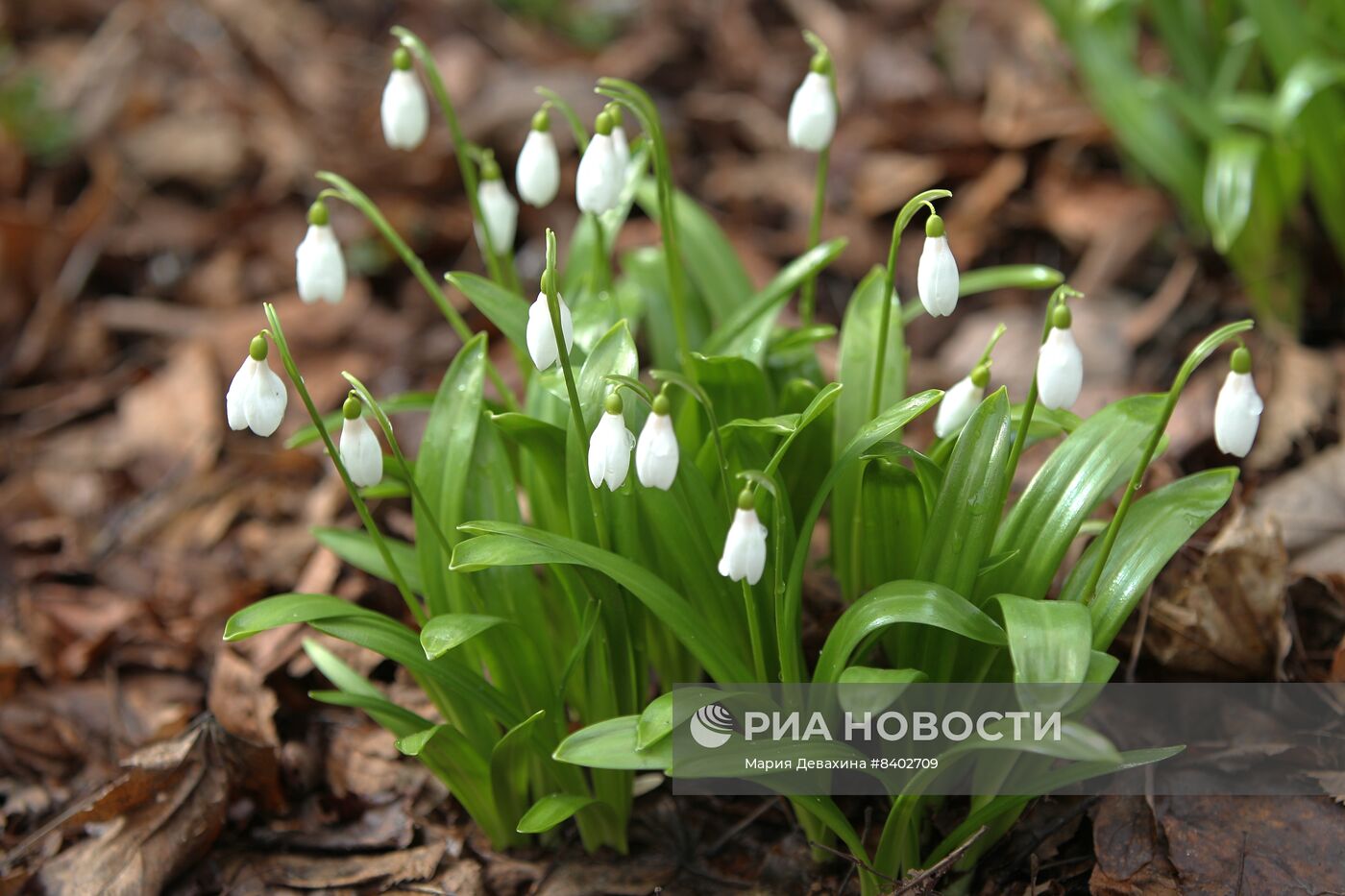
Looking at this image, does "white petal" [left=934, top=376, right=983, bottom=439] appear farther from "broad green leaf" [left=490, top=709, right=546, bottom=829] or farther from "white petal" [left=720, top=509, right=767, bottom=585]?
"broad green leaf" [left=490, top=709, right=546, bottom=829]

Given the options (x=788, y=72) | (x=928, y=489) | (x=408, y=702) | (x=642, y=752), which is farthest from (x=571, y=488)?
(x=788, y=72)

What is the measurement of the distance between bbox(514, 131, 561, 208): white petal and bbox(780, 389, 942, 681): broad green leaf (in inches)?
35.3

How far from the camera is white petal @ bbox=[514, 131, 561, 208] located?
8.11 ft

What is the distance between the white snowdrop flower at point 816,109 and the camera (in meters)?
2.45

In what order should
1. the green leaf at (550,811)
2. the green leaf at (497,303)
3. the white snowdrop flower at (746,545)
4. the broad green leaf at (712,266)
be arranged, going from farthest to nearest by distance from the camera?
the broad green leaf at (712,266) < the green leaf at (497,303) < the green leaf at (550,811) < the white snowdrop flower at (746,545)

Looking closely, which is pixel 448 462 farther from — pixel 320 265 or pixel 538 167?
pixel 538 167

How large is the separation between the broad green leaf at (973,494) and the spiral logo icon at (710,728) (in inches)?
18.6

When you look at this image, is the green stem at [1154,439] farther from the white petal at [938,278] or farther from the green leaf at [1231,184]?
the green leaf at [1231,184]

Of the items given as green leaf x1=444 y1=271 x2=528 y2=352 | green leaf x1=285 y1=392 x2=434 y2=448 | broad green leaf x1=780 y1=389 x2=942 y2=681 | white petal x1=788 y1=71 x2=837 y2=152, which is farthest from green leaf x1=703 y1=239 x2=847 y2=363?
green leaf x1=285 y1=392 x2=434 y2=448

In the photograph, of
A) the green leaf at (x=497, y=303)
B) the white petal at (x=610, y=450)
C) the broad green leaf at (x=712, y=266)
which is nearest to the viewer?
the white petal at (x=610, y=450)

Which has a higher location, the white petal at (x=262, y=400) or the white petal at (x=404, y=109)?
the white petal at (x=404, y=109)

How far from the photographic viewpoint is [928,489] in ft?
7.08

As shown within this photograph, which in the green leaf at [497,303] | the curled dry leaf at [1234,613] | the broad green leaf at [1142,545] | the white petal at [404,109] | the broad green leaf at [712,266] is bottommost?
the curled dry leaf at [1234,613]

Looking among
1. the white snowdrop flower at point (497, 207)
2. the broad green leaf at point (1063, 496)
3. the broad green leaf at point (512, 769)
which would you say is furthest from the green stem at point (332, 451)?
the broad green leaf at point (1063, 496)
